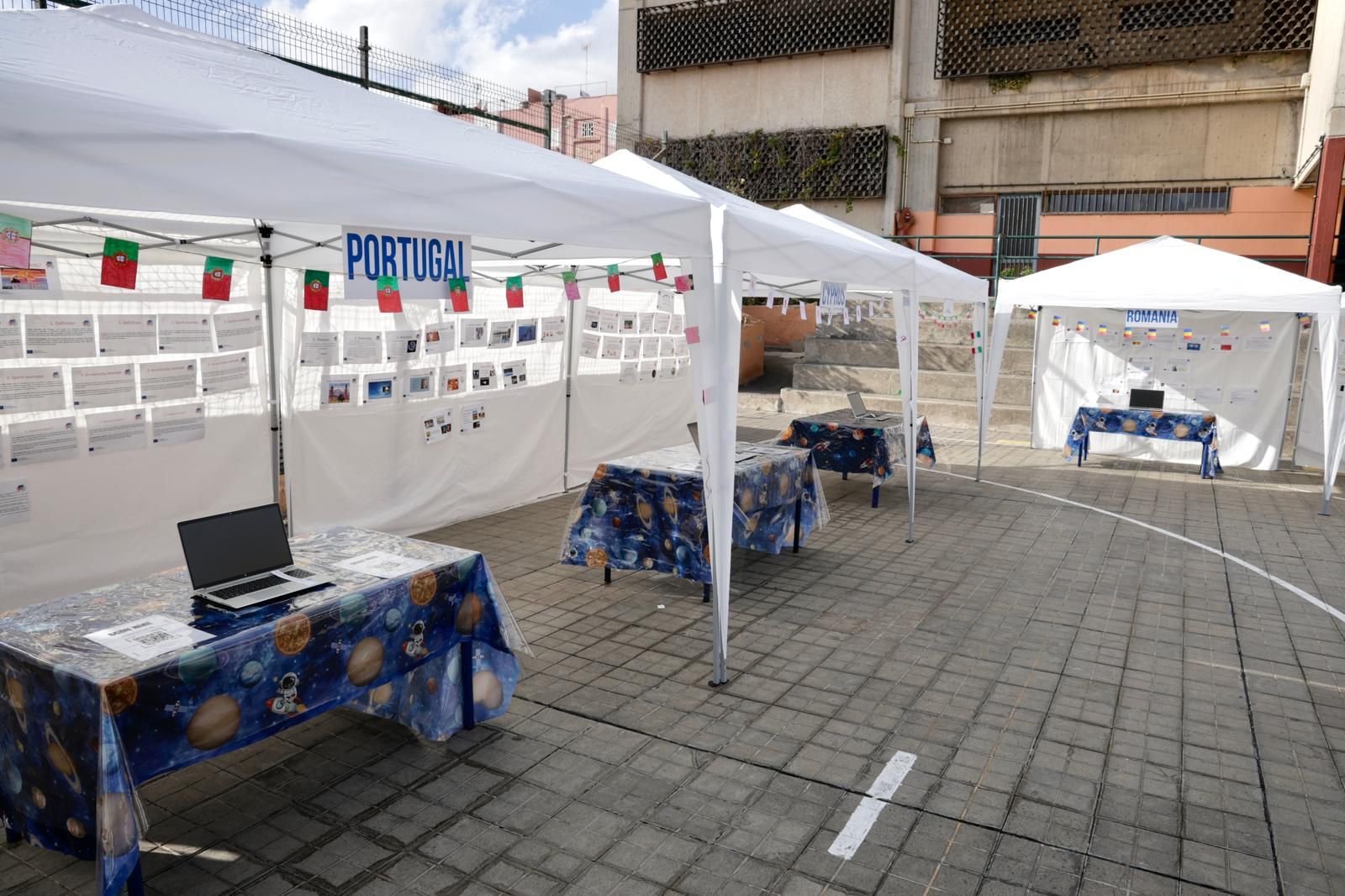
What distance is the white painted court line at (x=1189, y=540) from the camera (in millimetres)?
6188

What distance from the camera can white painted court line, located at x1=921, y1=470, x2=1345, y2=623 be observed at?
619 cm

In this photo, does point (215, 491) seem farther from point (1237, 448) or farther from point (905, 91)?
point (905, 91)

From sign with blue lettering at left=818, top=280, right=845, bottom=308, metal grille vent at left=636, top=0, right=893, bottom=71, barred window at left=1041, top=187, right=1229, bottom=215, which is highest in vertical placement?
metal grille vent at left=636, top=0, right=893, bottom=71

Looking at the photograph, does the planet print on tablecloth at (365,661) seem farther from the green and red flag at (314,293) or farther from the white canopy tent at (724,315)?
the green and red flag at (314,293)

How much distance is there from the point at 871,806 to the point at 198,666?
8.17ft

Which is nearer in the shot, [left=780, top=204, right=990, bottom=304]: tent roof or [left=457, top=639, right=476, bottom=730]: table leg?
[left=457, top=639, right=476, bottom=730]: table leg

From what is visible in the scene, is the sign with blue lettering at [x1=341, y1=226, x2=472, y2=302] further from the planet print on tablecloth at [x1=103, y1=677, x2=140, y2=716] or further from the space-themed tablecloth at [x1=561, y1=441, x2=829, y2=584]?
the space-themed tablecloth at [x1=561, y1=441, x2=829, y2=584]

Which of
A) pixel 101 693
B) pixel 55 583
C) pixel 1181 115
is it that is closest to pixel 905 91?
pixel 1181 115

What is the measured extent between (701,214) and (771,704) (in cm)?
240

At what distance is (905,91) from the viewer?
62.2 ft

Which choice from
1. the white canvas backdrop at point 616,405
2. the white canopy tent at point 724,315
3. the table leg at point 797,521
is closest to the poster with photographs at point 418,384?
the white canvas backdrop at point 616,405

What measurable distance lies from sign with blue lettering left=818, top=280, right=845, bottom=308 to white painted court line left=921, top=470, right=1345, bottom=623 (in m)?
3.80

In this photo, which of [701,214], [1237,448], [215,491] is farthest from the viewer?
[1237,448]

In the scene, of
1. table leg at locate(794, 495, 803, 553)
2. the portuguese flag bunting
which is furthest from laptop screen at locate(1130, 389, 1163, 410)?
the portuguese flag bunting
